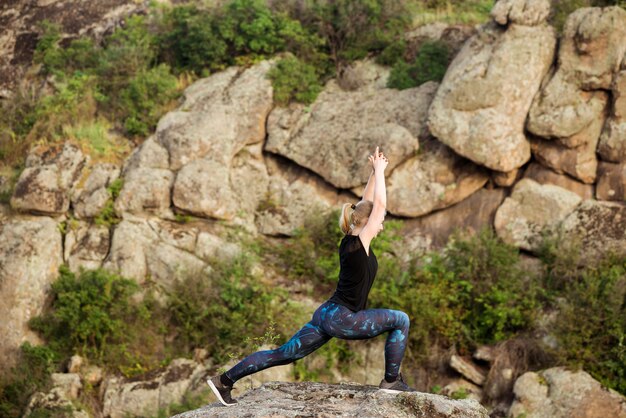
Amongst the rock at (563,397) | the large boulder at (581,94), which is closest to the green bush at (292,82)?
the large boulder at (581,94)

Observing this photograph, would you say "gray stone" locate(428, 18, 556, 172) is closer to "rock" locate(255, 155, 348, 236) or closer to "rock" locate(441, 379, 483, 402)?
"rock" locate(255, 155, 348, 236)

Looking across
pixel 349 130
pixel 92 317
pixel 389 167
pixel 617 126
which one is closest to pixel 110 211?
pixel 92 317

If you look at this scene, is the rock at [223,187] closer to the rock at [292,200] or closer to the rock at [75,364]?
the rock at [292,200]

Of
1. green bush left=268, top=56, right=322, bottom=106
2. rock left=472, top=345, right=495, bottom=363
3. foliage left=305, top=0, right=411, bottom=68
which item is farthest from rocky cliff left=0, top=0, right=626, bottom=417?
rock left=472, top=345, right=495, bottom=363

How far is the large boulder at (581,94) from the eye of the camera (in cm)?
1490

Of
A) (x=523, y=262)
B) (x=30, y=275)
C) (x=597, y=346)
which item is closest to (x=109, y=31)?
(x=30, y=275)

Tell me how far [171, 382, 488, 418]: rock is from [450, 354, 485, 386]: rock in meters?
5.52

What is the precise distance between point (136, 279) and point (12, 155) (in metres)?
4.46

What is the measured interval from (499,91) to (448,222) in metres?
2.47

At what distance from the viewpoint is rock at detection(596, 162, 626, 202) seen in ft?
48.5

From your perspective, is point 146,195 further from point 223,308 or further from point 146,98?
point 223,308

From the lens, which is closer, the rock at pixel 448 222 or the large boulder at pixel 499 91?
the large boulder at pixel 499 91

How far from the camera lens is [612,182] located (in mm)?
14859

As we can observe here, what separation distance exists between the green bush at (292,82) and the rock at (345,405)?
33.1 feet
